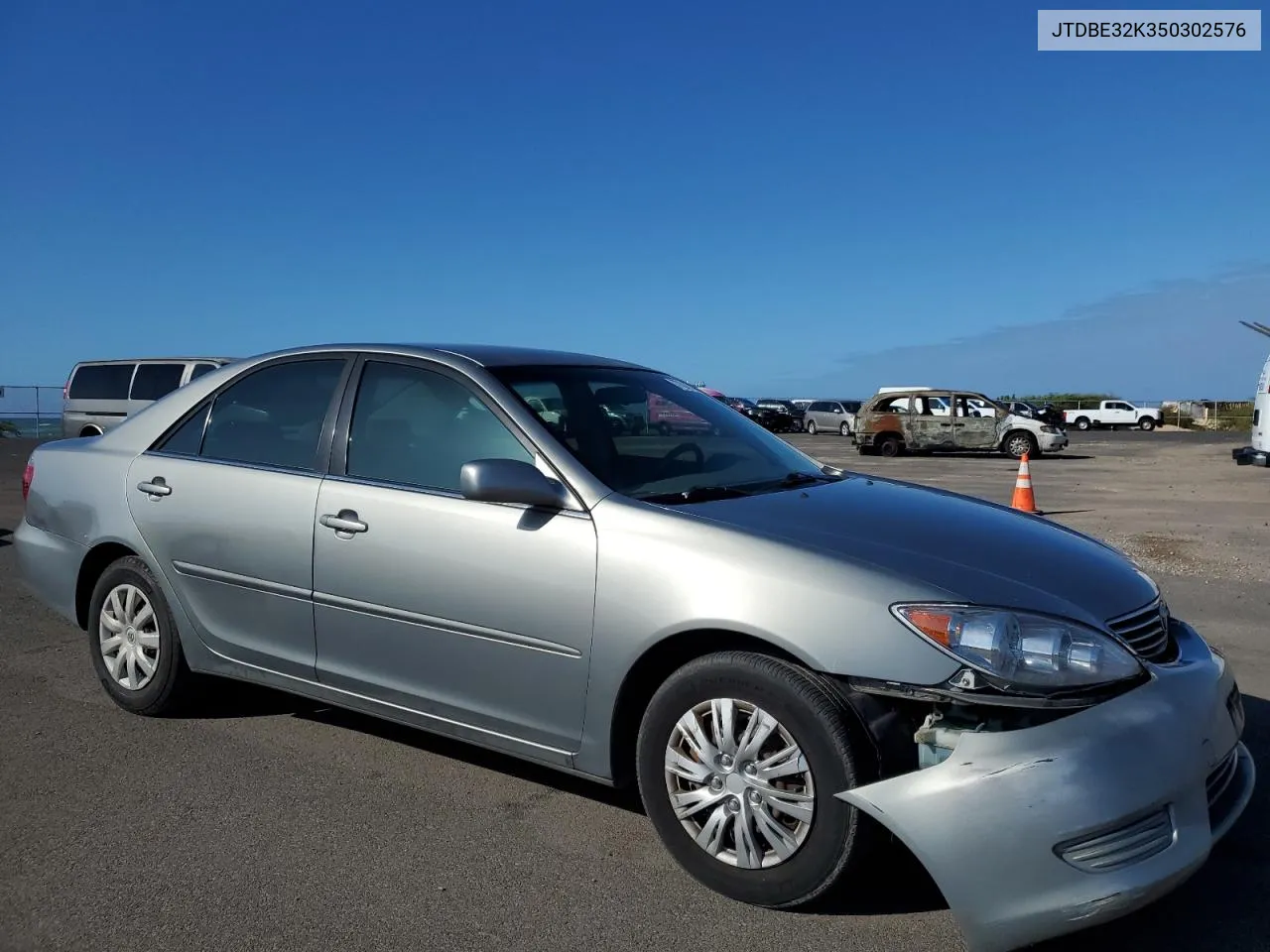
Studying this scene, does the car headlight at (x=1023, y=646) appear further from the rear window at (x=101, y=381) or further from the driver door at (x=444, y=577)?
the rear window at (x=101, y=381)

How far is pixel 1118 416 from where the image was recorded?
5219 cm

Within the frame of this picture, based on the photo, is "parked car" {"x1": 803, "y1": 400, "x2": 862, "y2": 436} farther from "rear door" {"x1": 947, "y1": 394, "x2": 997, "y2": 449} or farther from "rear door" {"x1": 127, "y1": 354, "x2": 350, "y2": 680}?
"rear door" {"x1": 127, "y1": 354, "x2": 350, "y2": 680}

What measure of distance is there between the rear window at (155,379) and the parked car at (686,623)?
14537mm

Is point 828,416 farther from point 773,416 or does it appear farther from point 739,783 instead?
point 739,783

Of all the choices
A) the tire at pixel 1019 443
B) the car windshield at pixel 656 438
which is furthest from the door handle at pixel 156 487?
the tire at pixel 1019 443

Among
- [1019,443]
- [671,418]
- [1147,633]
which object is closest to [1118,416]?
[1019,443]

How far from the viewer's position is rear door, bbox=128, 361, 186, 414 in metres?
18.1

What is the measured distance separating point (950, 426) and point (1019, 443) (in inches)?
69.5

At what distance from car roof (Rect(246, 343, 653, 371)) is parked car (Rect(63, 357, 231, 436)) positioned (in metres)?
14.6

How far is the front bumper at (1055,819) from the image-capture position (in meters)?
2.46

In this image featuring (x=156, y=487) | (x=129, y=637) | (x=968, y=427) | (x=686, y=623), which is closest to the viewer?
(x=686, y=623)

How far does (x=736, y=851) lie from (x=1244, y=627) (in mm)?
4596

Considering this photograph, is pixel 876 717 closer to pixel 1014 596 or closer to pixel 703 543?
pixel 1014 596

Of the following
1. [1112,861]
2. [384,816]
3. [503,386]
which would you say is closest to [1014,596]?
[1112,861]
